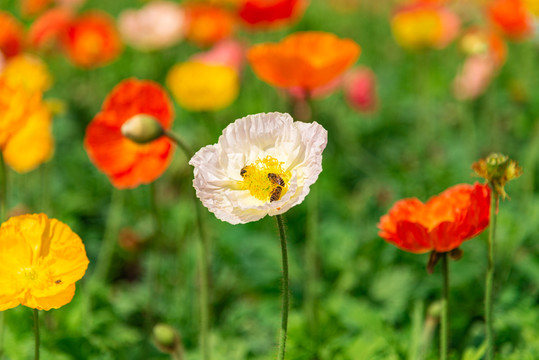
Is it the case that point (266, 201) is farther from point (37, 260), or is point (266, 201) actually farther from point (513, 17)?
point (513, 17)

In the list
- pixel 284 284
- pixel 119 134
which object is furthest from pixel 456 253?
pixel 119 134

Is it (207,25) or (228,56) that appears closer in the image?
(228,56)

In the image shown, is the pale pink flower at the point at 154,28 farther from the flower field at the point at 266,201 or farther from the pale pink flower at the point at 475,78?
the pale pink flower at the point at 475,78

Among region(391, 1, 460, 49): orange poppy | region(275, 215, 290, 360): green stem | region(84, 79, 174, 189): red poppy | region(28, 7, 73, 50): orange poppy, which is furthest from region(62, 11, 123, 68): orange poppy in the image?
region(275, 215, 290, 360): green stem

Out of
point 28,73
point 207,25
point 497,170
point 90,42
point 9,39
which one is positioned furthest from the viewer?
point 207,25

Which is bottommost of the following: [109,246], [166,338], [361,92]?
[109,246]

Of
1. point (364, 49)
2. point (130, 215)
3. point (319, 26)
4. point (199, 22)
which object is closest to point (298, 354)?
point (130, 215)
